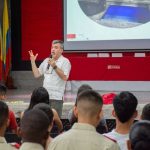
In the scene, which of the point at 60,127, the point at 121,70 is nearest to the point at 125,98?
the point at 60,127

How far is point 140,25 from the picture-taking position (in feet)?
31.0

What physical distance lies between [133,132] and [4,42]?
845 centimetres

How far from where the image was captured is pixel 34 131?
80.2 inches

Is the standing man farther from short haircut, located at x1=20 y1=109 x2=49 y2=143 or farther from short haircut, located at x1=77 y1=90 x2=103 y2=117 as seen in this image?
short haircut, located at x1=20 y1=109 x2=49 y2=143

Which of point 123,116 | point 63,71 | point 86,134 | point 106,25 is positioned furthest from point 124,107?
point 106,25

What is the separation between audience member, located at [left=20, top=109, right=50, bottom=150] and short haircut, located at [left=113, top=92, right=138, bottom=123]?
710 mm

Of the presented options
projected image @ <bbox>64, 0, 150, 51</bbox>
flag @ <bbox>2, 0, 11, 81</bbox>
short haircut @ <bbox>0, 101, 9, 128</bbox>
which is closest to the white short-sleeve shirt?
short haircut @ <bbox>0, 101, 9, 128</bbox>

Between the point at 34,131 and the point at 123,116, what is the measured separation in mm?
797

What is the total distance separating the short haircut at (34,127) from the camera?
203 cm

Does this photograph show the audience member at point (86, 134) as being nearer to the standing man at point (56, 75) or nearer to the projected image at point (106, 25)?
the standing man at point (56, 75)

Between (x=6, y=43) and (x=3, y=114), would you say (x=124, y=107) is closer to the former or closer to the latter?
(x=3, y=114)

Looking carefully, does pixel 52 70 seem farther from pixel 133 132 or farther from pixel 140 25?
pixel 140 25

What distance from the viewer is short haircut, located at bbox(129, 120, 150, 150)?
184 centimetres

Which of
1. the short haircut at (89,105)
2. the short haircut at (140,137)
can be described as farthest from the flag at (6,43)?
the short haircut at (140,137)
